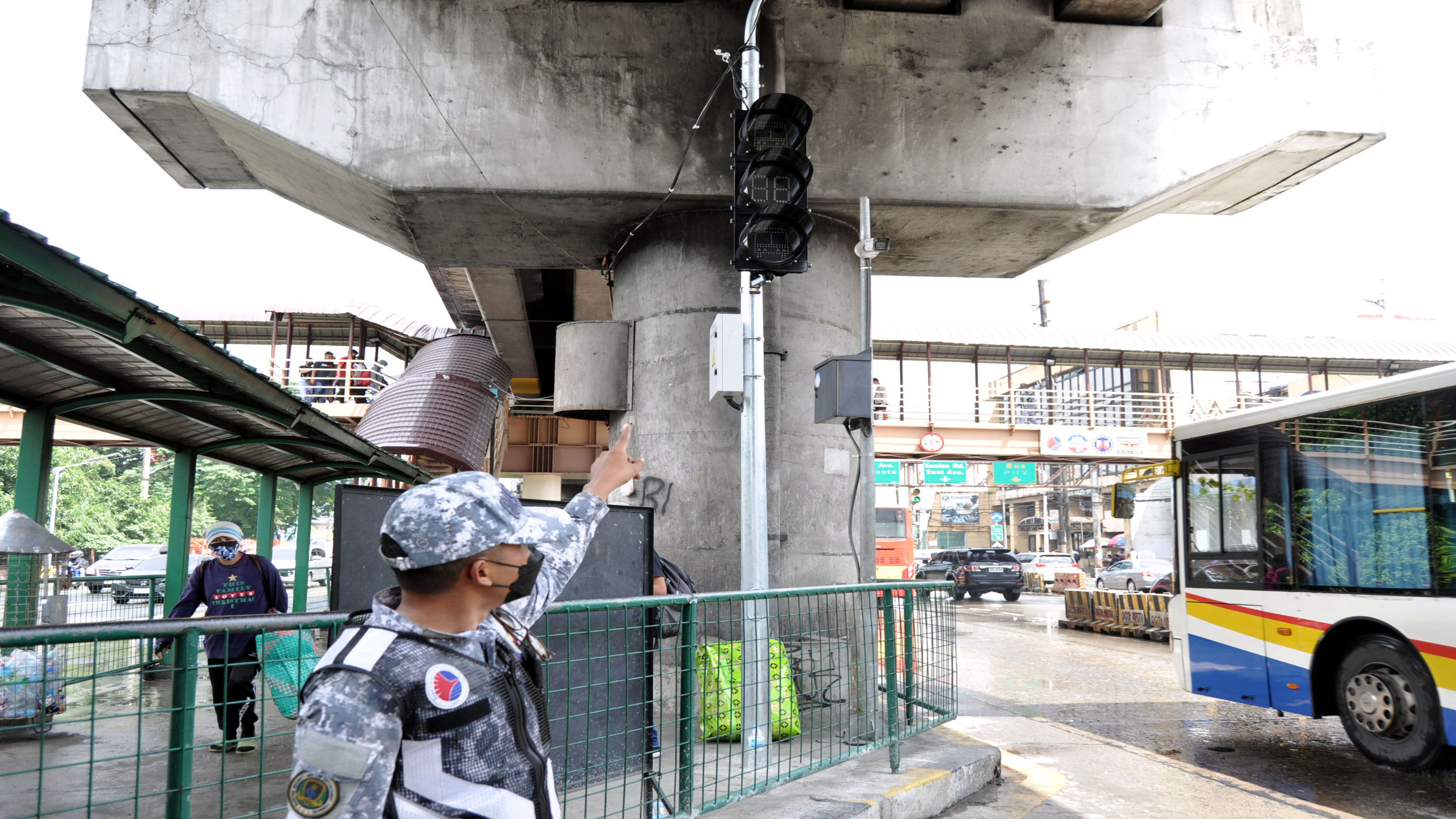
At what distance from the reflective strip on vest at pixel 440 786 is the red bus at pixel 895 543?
2919 cm

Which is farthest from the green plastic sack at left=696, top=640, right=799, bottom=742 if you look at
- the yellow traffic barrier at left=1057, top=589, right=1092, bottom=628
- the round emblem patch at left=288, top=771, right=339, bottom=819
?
the yellow traffic barrier at left=1057, top=589, right=1092, bottom=628

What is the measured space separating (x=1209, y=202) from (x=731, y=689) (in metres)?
8.09

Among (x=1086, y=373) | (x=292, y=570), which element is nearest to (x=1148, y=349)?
(x=1086, y=373)

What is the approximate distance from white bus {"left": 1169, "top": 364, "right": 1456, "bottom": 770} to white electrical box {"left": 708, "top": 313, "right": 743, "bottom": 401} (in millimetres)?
4942

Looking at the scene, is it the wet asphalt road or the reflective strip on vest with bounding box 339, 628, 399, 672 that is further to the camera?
the wet asphalt road

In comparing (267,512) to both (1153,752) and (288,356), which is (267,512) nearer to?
(1153,752)

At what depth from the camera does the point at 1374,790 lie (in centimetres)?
656

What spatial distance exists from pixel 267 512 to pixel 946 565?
25747 mm

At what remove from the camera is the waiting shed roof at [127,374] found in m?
4.60

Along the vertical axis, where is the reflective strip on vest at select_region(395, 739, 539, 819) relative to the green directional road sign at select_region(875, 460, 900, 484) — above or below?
below

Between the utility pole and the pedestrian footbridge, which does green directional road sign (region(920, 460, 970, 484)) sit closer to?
the pedestrian footbridge

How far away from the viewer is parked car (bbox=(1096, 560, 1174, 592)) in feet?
106

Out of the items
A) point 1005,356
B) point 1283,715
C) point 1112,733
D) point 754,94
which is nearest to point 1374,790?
point 1112,733

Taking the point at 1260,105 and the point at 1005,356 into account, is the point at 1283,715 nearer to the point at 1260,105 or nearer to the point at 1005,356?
the point at 1260,105
